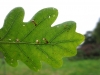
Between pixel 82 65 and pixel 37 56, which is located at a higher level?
pixel 37 56

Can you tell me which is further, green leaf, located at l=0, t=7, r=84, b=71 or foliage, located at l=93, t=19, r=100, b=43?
foliage, located at l=93, t=19, r=100, b=43

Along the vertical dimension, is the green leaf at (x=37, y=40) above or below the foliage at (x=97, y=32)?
above

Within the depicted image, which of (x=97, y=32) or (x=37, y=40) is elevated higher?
(x=37, y=40)

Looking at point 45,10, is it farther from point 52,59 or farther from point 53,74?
point 53,74

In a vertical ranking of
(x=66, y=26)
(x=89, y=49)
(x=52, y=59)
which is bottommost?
(x=89, y=49)

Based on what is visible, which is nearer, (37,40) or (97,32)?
(37,40)

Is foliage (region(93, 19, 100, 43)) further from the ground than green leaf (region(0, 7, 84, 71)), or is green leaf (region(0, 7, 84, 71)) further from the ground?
green leaf (region(0, 7, 84, 71))

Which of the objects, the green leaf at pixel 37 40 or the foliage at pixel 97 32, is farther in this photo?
the foliage at pixel 97 32

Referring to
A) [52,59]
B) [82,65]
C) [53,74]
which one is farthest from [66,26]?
[82,65]
